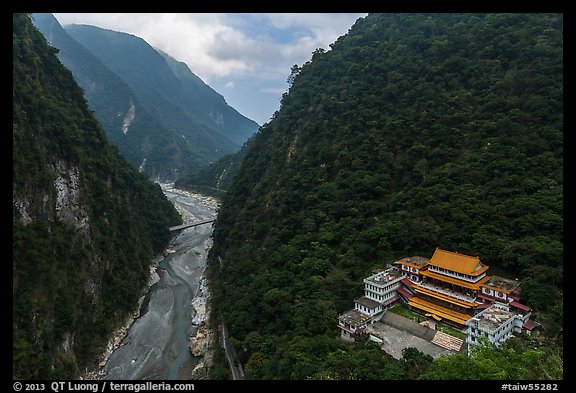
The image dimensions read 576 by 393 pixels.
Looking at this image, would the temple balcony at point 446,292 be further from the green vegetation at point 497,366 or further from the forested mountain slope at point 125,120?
the forested mountain slope at point 125,120

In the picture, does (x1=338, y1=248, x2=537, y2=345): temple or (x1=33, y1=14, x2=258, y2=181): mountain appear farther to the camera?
(x1=33, y1=14, x2=258, y2=181): mountain

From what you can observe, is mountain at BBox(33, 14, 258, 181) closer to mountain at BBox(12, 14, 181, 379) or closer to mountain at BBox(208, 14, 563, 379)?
mountain at BBox(12, 14, 181, 379)

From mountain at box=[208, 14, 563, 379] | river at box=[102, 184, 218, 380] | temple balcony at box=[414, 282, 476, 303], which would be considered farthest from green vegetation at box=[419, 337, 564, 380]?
river at box=[102, 184, 218, 380]

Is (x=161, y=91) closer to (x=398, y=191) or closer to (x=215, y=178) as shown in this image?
(x=215, y=178)

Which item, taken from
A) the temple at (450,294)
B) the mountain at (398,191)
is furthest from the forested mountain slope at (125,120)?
the temple at (450,294)

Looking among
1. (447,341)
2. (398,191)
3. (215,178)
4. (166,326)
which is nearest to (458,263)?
(447,341)

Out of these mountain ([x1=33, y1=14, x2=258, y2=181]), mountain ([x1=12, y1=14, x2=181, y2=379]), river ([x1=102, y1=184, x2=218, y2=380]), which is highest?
mountain ([x1=33, y1=14, x2=258, y2=181])
